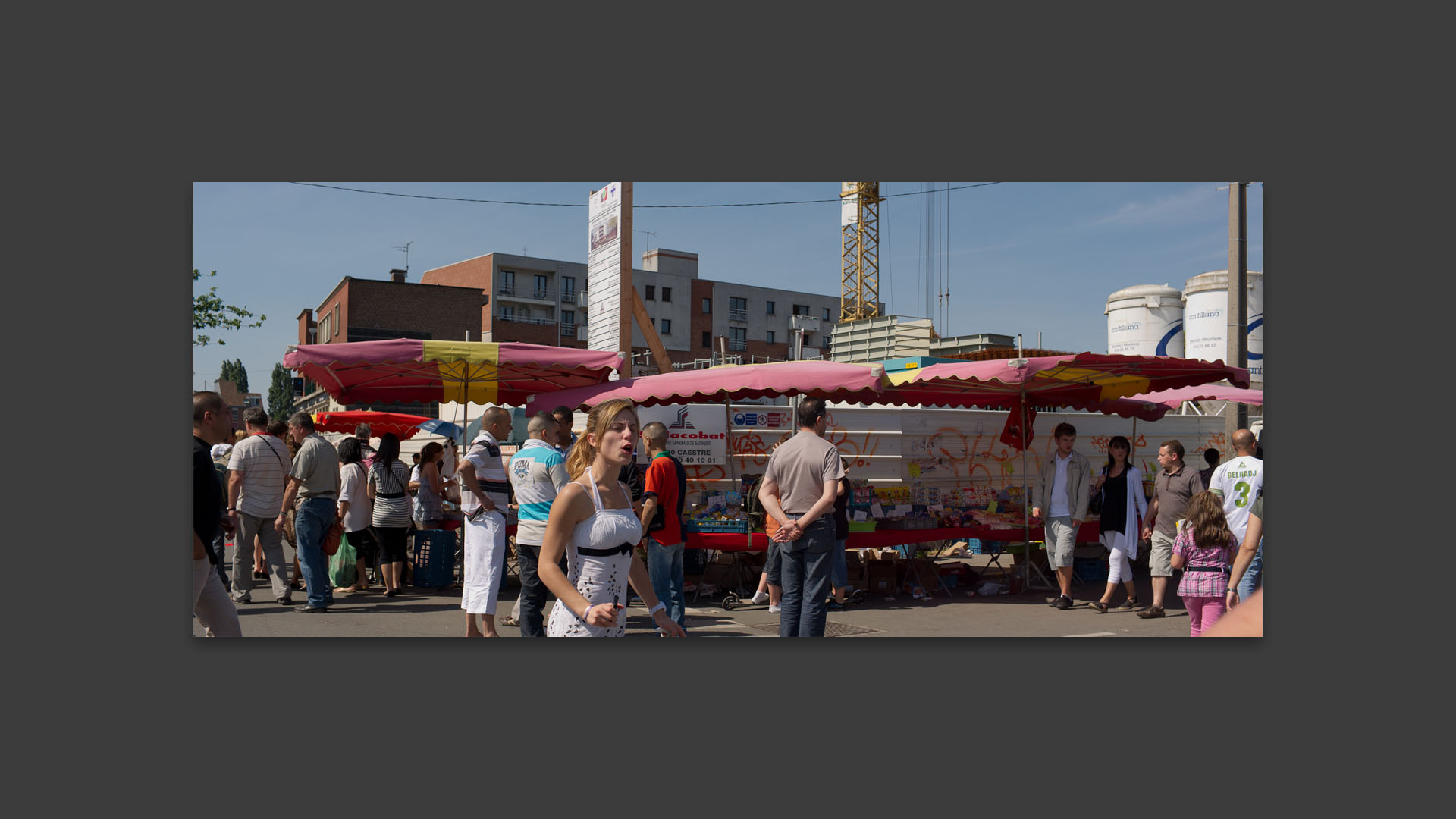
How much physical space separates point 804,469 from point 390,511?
17.4 feet

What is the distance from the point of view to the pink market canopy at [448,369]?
884 centimetres

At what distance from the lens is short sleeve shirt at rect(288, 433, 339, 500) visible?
29.8 feet

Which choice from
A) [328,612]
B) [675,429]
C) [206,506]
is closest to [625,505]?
[206,506]

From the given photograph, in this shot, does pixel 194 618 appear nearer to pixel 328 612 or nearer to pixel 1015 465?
pixel 328 612

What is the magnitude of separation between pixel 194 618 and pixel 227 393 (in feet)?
6.86

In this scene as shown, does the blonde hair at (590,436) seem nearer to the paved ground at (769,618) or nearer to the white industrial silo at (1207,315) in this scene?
the paved ground at (769,618)

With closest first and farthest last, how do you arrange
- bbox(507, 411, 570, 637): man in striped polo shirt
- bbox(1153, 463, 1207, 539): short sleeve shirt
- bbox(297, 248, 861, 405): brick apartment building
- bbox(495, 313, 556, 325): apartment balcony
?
bbox(507, 411, 570, 637): man in striped polo shirt, bbox(1153, 463, 1207, 539): short sleeve shirt, bbox(297, 248, 861, 405): brick apartment building, bbox(495, 313, 556, 325): apartment balcony

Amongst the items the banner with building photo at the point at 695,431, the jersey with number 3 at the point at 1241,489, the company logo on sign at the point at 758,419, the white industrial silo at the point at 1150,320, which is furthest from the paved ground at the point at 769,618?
the white industrial silo at the point at 1150,320

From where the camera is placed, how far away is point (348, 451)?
10023mm

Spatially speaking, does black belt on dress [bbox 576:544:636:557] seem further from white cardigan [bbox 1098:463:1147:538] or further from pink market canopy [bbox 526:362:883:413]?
white cardigan [bbox 1098:463:1147:538]

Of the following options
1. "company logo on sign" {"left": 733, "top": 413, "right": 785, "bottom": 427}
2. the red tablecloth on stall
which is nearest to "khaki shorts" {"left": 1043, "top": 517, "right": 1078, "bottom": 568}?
the red tablecloth on stall

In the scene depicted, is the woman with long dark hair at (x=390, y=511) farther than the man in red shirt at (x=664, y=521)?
Yes

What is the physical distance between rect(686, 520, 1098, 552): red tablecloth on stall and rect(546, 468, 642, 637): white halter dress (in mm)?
5544

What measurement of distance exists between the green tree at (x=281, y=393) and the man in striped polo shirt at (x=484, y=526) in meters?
1.57
